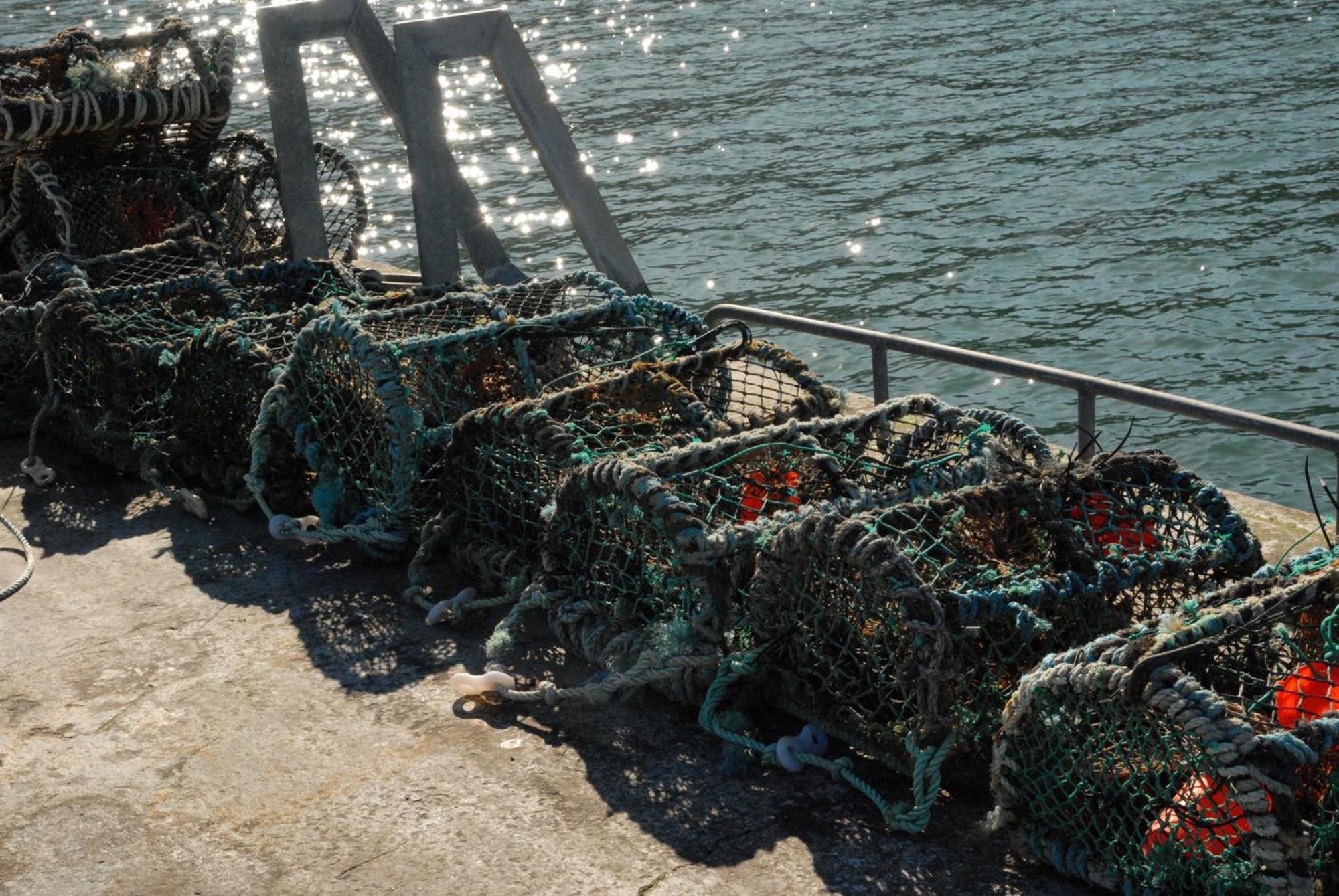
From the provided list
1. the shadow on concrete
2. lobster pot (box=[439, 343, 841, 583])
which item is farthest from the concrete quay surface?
lobster pot (box=[439, 343, 841, 583])

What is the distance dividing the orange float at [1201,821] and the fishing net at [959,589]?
554 mm

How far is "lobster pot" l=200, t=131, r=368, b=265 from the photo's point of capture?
8.27 m

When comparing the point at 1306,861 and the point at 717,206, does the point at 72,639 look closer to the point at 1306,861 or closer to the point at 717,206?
the point at 1306,861

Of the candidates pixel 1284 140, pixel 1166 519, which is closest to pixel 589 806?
pixel 1166 519

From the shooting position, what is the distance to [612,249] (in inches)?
313

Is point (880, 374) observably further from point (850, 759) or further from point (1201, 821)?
point (1201, 821)

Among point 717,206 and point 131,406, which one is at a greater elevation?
point 131,406

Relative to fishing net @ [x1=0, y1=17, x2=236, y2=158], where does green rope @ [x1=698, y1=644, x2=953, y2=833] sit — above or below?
below

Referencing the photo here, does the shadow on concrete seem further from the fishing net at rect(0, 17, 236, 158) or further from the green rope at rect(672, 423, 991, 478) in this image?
the fishing net at rect(0, 17, 236, 158)

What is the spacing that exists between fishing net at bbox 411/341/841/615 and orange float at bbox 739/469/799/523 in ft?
1.18

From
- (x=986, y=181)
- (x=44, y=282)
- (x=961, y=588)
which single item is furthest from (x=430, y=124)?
(x=986, y=181)

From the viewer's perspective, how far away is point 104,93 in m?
7.85

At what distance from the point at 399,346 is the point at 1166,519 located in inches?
97.3

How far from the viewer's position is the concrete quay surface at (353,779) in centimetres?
366
